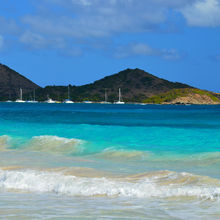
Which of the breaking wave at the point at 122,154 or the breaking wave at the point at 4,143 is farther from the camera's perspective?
the breaking wave at the point at 4,143

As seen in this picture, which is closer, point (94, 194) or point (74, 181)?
point (94, 194)

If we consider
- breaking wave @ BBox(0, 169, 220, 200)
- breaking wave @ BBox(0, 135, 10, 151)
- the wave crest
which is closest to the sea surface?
breaking wave @ BBox(0, 169, 220, 200)

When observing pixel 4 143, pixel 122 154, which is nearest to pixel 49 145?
pixel 4 143

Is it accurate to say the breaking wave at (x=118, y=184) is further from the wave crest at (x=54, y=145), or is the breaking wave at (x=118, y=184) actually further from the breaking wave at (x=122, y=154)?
the wave crest at (x=54, y=145)

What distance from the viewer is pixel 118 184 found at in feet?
34.3

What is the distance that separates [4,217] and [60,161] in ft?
28.3

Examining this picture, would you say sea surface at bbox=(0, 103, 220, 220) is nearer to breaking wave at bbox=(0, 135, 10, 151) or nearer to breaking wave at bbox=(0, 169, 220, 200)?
breaking wave at bbox=(0, 169, 220, 200)

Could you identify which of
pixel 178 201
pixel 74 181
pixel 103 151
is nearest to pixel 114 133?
pixel 103 151

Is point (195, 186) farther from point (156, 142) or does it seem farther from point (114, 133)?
point (114, 133)

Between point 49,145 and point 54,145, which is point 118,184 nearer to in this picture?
point 54,145

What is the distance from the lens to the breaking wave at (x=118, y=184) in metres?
9.62

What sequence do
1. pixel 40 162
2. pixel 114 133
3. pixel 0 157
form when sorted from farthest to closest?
pixel 114 133, pixel 0 157, pixel 40 162

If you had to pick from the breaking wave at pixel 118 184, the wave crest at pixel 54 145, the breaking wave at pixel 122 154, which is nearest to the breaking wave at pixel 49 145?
the wave crest at pixel 54 145

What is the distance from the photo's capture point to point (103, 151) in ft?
62.5
